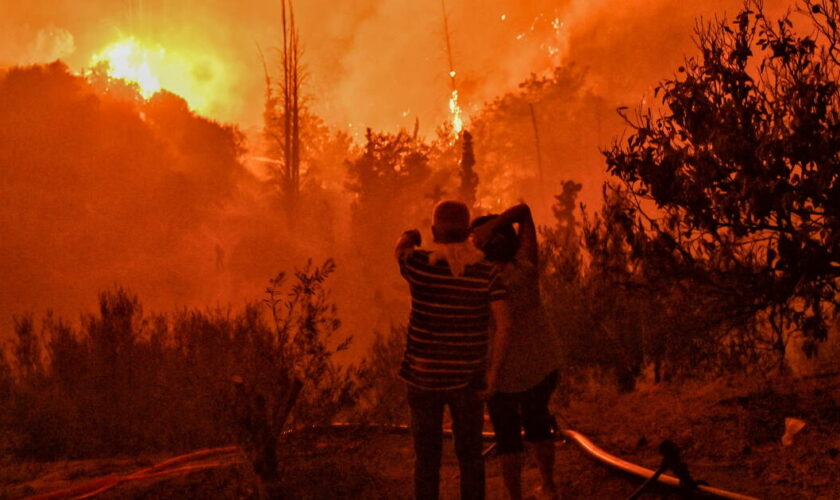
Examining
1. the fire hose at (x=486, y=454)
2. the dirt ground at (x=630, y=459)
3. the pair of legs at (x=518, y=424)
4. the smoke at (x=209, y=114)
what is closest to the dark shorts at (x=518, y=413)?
the pair of legs at (x=518, y=424)

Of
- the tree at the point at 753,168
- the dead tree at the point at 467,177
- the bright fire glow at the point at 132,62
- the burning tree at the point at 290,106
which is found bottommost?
the tree at the point at 753,168

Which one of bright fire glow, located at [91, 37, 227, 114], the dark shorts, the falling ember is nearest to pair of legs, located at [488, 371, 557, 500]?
the dark shorts

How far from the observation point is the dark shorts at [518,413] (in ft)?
12.4

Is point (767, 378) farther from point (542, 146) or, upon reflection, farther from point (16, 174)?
point (542, 146)

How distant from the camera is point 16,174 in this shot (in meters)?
27.0

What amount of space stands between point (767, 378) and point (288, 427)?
4.95 meters

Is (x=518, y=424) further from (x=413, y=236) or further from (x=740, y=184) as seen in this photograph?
(x=740, y=184)

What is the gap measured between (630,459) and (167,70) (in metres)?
43.1

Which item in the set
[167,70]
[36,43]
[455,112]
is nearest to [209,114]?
[167,70]

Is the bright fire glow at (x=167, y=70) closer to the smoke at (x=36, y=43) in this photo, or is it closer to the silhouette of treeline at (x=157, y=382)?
the smoke at (x=36, y=43)

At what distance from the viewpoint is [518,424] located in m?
3.80

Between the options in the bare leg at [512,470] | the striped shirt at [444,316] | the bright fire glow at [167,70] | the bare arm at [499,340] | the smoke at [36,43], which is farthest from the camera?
the smoke at [36,43]

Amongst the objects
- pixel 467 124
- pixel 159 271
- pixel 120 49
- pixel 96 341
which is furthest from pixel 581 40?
pixel 96 341

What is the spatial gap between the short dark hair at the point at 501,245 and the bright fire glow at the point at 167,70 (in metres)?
35.0
